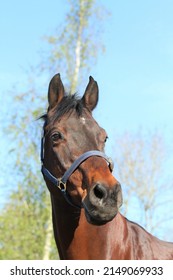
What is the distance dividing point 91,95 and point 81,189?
1443mm

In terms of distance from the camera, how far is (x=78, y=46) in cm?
2083

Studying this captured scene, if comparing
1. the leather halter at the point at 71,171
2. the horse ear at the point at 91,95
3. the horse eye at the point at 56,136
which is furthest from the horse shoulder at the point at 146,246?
the horse ear at the point at 91,95

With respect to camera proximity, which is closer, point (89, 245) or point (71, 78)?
point (89, 245)

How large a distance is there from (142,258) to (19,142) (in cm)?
1466

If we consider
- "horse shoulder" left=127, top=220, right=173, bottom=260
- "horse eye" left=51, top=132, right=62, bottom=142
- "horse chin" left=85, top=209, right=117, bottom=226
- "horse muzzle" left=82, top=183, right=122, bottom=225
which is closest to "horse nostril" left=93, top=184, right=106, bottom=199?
"horse muzzle" left=82, top=183, right=122, bottom=225

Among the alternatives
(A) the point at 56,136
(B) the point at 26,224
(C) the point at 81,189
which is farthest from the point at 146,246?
(B) the point at 26,224

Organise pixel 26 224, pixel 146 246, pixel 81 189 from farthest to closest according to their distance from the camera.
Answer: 1. pixel 26 224
2. pixel 146 246
3. pixel 81 189

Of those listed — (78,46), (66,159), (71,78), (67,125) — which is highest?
(78,46)

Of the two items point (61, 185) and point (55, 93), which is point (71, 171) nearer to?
point (61, 185)

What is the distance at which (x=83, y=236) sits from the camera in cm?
514

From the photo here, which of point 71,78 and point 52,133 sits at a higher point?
point 71,78
